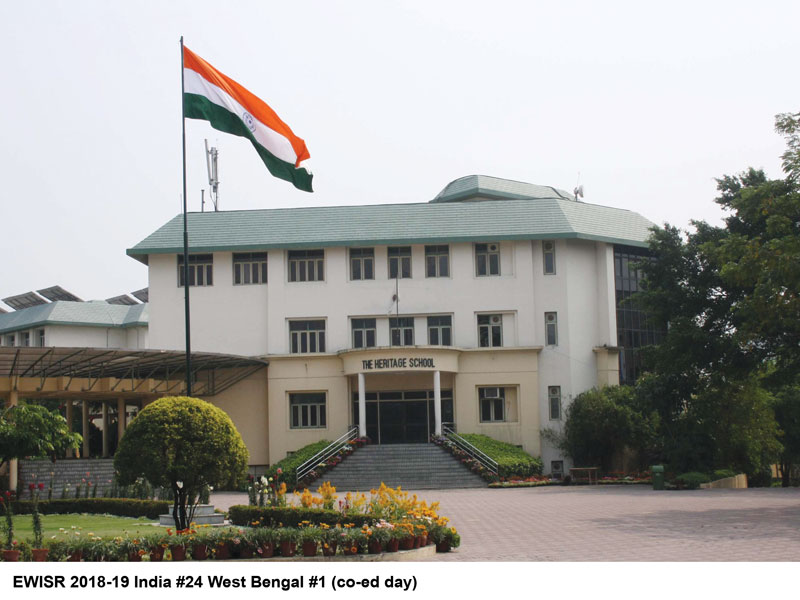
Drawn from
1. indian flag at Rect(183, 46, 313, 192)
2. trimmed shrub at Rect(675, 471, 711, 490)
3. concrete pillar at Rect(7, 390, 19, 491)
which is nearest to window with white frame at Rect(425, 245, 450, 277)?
trimmed shrub at Rect(675, 471, 711, 490)

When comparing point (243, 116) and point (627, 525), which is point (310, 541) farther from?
point (243, 116)

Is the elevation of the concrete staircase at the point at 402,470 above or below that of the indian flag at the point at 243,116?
below

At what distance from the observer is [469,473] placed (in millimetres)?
34688

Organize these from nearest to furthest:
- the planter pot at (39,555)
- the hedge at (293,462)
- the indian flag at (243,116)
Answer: the planter pot at (39,555), the indian flag at (243,116), the hedge at (293,462)

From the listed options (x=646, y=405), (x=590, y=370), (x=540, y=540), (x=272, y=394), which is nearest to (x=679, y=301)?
(x=646, y=405)

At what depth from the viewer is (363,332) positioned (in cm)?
4044

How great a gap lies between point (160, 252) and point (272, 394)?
7468 millimetres

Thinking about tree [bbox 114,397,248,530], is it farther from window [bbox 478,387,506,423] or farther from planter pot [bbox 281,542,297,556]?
window [bbox 478,387,506,423]

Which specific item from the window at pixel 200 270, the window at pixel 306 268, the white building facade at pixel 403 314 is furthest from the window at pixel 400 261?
the window at pixel 200 270

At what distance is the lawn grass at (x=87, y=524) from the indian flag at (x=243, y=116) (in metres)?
8.06

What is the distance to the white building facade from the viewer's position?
39.6 meters

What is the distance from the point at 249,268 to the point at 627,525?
2542cm

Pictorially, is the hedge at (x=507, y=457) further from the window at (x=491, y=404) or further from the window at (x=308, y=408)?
the window at (x=308, y=408)

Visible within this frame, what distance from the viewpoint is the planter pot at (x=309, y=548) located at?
13.1 m
